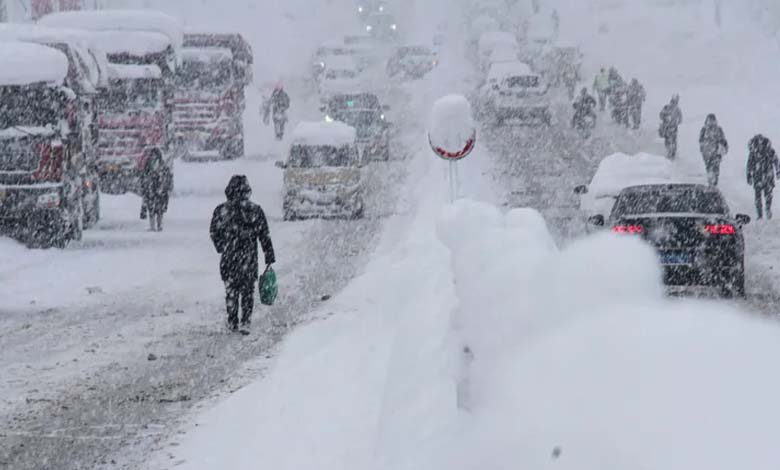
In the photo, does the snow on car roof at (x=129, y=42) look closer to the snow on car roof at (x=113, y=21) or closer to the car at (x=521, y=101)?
the snow on car roof at (x=113, y=21)

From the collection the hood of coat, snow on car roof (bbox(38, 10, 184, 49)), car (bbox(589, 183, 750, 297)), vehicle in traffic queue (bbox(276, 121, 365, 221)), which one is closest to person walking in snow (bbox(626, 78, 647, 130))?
vehicle in traffic queue (bbox(276, 121, 365, 221))

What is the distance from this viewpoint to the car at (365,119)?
3875 cm

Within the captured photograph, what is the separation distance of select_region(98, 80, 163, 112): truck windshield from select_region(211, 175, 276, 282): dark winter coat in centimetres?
1549

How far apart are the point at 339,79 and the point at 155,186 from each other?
101 ft

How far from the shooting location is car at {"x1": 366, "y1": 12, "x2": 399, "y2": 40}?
80688 mm

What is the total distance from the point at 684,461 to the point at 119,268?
18016mm

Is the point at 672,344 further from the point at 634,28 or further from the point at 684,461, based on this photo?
the point at 634,28

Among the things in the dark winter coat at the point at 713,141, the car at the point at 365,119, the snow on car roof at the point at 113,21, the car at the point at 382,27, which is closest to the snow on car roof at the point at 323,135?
the snow on car roof at the point at 113,21

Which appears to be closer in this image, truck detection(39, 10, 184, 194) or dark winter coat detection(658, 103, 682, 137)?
truck detection(39, 10, 184, 194)

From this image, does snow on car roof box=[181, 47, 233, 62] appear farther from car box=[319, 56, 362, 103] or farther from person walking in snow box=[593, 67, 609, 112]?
car box=[319, 56, 362, 103]

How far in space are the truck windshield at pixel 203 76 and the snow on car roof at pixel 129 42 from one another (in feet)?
23.5

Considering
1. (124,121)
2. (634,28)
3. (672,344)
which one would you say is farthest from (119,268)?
(634,28)

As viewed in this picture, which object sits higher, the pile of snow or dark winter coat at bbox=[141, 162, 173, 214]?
the pile of snow

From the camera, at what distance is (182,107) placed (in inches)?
1491
